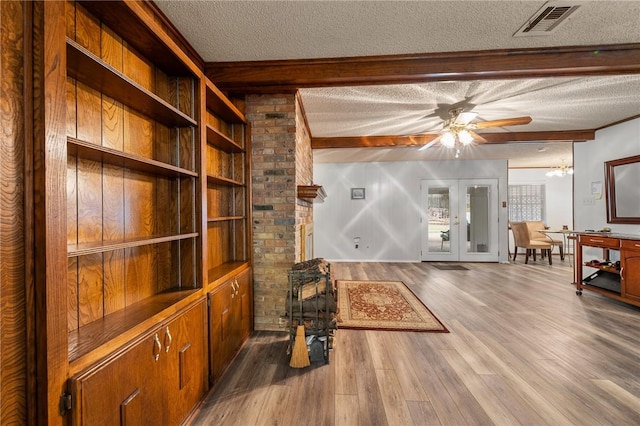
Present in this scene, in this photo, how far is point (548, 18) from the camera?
179 centimetres

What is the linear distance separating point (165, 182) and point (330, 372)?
1.77 metres

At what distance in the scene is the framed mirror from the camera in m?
3.67

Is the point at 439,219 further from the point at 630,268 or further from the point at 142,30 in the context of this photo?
the point at 142,30

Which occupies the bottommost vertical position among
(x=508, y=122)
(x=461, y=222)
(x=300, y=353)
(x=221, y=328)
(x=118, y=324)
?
(x=300, y=353)

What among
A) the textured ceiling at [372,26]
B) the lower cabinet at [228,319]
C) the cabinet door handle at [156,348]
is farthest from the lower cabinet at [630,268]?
the cabinet door handle at [156,348]

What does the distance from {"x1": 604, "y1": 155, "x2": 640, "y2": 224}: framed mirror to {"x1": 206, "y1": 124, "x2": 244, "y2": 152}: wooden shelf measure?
16.5ft

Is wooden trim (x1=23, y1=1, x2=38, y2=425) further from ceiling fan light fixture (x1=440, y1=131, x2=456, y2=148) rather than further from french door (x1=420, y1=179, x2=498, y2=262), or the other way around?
french door (x1=420, y1=179, x2=498, y2=262)

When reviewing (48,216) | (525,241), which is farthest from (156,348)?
(525,241)

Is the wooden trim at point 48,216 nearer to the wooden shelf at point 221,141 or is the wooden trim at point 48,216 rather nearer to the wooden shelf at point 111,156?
the wooden shelf at point 111,156

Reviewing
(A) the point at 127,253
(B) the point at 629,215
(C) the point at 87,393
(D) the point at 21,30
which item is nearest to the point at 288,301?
(A) the point at 127,253

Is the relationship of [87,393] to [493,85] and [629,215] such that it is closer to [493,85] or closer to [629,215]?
[493,85]

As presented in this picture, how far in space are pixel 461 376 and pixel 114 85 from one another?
2731mm

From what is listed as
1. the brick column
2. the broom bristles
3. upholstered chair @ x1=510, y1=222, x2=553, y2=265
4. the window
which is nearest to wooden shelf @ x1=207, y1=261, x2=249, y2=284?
the brick column

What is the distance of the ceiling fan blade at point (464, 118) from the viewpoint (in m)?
3.14
